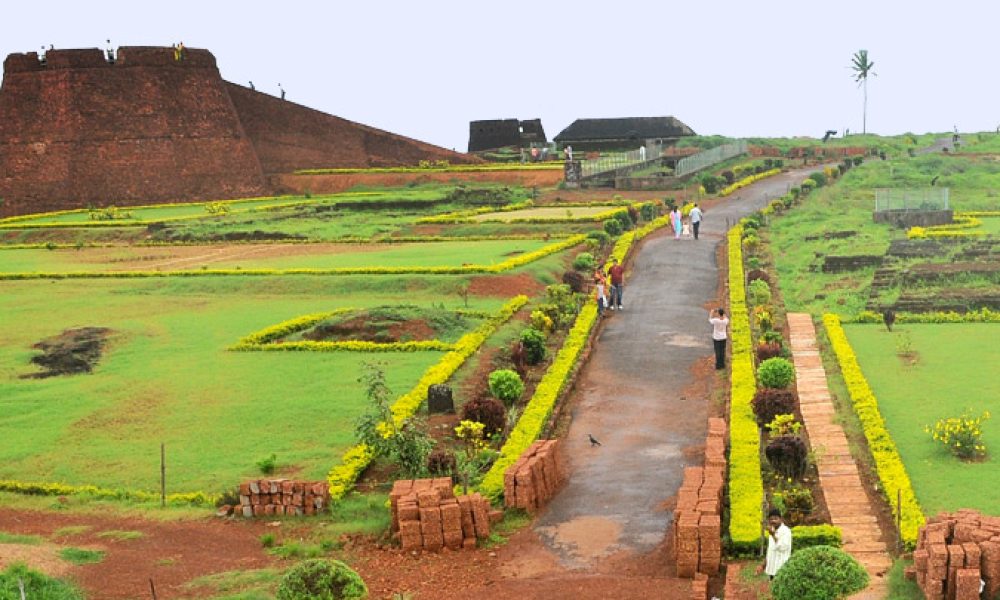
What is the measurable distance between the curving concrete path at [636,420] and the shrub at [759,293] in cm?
99

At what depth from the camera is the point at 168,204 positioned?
5294 cm

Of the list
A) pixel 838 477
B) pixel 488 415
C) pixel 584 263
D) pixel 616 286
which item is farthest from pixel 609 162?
pixel 838 477

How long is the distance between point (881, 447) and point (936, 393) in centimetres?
328

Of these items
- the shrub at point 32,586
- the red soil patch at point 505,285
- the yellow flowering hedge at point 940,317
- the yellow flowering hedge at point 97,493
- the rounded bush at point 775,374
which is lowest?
the yellow flowering hedge at point 97,493

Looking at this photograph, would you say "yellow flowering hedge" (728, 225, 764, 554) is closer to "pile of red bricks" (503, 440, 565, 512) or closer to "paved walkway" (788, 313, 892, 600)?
"paved walkway" (788, 313, 892, 600)

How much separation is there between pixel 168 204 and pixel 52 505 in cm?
3874

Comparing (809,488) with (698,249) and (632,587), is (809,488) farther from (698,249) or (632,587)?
(698,249)

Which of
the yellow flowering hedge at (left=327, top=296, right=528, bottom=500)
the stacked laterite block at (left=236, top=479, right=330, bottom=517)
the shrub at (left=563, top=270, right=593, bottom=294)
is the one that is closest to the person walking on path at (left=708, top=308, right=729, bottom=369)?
the yellow flowering hedge at (left=327, top=296, right=528, bottom=500)

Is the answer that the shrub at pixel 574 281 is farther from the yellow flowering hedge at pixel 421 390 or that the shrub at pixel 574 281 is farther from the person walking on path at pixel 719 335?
the person walking on path at pixel 719 335

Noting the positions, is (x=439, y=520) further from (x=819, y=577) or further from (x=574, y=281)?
(x=574, y=281)

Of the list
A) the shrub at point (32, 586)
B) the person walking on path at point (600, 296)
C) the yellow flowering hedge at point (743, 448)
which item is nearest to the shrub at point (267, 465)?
the shrub at point (32, 586)

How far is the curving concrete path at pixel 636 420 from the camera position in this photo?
14.4 meters

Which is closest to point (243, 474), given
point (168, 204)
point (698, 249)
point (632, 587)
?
point (632, 587)

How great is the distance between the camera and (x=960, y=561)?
36.2ft
